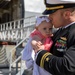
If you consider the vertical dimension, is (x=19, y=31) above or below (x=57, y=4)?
below

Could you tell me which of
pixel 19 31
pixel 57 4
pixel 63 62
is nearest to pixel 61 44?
pixel 63 62

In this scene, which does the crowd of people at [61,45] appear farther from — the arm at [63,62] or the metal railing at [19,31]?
the metal railing at [19,31]

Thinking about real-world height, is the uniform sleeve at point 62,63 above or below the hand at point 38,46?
below

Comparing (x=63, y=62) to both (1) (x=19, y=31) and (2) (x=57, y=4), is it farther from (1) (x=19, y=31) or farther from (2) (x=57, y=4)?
(1) (x=19, y=31)

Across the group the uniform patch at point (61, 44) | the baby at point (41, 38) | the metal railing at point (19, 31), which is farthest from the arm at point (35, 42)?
the metal railing at point (19, 31)

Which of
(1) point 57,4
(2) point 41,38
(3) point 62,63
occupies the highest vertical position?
(1) point 57,4

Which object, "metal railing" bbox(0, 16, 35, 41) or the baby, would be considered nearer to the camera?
the baby

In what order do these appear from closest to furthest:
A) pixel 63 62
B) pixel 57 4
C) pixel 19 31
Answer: pixel 63 62
pixel 57 4
pixel 19 31

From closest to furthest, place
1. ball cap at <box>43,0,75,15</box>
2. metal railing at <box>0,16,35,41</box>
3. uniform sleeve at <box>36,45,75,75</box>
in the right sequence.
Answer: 1. uniform sleeve at <box>36,45,75,75</box>
2. ball cap at <box>43,0,75,15</box>
3. metal railing at <box>0,16,35,41</box>

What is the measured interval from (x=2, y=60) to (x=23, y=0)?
323 inches

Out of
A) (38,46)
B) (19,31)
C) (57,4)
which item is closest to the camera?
(57,4)

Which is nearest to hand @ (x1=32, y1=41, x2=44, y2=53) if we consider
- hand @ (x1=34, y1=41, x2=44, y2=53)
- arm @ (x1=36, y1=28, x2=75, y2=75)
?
hand @ (x1=34, y1=41, x2=44, y2=53)

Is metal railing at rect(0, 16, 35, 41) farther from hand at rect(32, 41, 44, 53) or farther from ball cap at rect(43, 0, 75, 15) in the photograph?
ball cap at rect(43, 0, 75, 15)

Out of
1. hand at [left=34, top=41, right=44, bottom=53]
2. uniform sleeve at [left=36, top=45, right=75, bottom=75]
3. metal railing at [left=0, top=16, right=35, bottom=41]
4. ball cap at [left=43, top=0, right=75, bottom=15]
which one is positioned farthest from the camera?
metal railing at [left=0, top=16, right=35, bottom=41]
